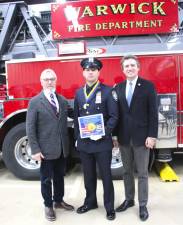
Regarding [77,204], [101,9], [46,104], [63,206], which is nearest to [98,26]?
[101,9]

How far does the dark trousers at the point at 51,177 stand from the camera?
165 inches

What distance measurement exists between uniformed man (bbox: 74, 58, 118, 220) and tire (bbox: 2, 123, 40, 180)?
1.84m

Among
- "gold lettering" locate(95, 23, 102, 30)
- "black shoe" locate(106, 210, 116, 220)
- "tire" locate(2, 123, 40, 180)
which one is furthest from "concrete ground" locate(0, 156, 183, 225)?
"gold lettering" locate(95, 23, 102, 30)

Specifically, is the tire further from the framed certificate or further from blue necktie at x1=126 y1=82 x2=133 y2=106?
blue necktie at x1=126 y1=82 x2=133 y2=106

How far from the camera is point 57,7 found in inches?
251

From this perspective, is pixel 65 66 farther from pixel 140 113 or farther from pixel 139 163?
pixel 139 163

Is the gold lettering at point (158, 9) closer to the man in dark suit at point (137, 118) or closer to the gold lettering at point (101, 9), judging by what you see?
the gold lettering at point (101, 9)

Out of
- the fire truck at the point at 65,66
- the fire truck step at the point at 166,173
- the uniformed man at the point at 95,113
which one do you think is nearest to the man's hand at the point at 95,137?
the uniformed man at the point at 95,113

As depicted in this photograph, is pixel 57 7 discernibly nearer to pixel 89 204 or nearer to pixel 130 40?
pixel 130 40

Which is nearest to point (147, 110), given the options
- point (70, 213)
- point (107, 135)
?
point (107, 135)

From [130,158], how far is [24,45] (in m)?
3.34

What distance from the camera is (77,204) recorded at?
4742 mm

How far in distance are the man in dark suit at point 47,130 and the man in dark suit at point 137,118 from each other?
0.67 metres

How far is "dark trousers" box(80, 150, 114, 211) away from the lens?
4.12 m
